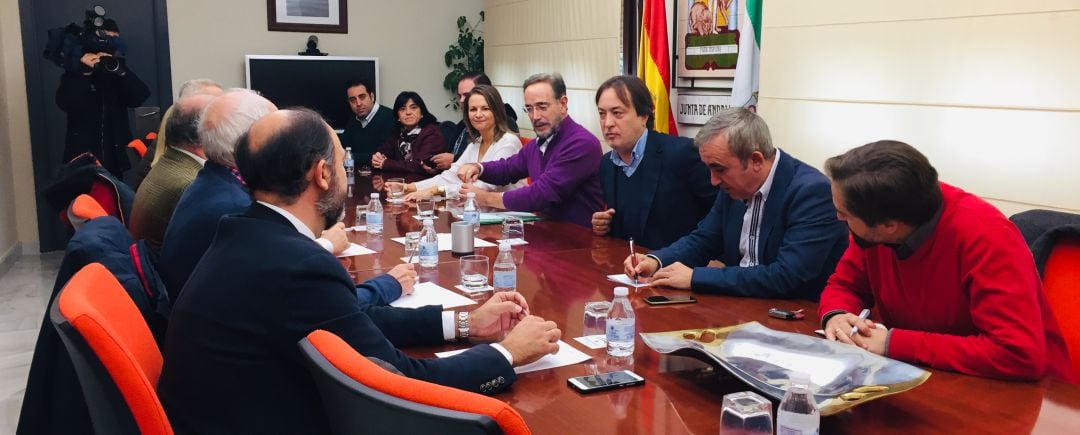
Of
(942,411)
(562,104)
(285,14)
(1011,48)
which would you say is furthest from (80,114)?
(942,411)

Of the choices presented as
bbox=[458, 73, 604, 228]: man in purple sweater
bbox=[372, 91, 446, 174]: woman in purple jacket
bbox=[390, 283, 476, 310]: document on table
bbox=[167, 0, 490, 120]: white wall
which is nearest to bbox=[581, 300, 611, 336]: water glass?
bbox=[390, 283, 476, 310]: document on table

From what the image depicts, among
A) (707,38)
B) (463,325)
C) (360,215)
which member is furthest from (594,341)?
(707,38)

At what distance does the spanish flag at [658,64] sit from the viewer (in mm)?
5527

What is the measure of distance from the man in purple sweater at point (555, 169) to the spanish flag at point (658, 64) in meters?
1.22

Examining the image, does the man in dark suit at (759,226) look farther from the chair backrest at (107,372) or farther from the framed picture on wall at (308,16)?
the framed picture on wall at (308,16)

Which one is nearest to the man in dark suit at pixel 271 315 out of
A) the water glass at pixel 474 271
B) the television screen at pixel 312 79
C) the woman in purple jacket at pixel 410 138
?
the water glass at pixel 474 271

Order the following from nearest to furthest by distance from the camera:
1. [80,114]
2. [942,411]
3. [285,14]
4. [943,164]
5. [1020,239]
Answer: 1. [942,411]
2. [1020,239]
3. [943,164]
4. [80,114]
5. [285,14]

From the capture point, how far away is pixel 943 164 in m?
3.71

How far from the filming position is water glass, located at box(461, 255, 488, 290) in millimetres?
2621

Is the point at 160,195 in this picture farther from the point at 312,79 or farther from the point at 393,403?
the point at 312,79

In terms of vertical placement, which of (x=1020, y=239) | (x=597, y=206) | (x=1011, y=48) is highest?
(x=1011, y=48)

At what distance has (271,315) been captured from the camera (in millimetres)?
1475

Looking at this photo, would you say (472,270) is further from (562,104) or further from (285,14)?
(285,14)

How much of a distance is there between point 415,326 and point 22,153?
240 inches
